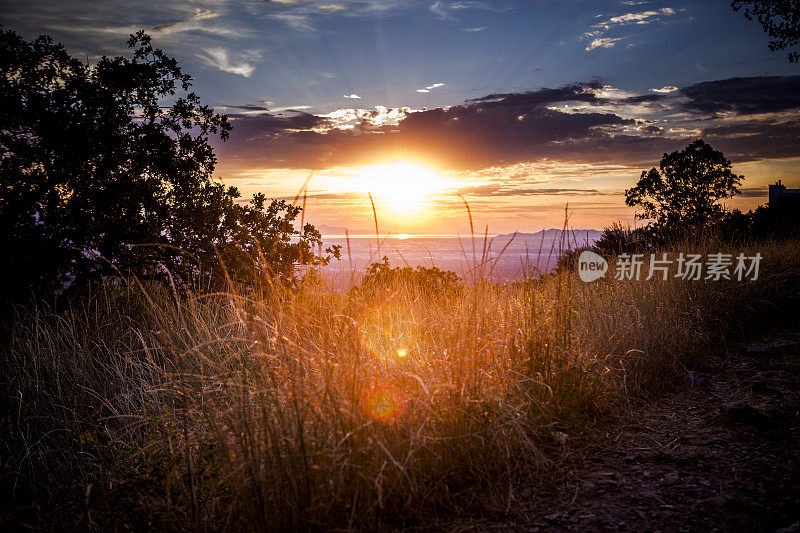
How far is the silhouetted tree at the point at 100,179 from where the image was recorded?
6.68m

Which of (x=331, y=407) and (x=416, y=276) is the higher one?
(x=416, y=276)

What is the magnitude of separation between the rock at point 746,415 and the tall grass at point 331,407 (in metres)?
0.74

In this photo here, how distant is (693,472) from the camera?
304 cm

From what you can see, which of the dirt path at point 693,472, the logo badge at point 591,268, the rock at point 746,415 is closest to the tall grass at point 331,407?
the dirt path at point 693,472

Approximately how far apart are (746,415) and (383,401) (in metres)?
2.98

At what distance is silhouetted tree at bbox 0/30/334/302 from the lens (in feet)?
21.9

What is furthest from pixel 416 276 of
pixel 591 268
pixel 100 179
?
pixel 100 179

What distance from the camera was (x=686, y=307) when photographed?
245 inches

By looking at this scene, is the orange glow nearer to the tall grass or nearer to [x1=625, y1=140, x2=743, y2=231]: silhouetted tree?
the tall grass

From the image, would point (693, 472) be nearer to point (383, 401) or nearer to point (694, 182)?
point (383, 401)

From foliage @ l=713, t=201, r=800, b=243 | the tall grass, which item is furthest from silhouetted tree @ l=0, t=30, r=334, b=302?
foliage @ l=713, t=201, r=800, b=243

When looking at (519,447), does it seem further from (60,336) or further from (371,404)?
(60,336)

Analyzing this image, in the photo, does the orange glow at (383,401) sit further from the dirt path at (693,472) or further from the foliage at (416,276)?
the foliage at (416,276)

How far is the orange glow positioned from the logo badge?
5.83 m
